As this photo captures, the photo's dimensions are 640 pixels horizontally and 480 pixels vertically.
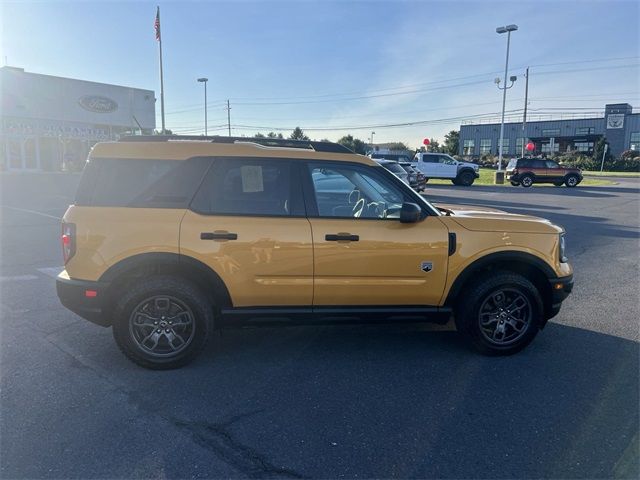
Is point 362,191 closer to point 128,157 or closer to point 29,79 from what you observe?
point 128,157

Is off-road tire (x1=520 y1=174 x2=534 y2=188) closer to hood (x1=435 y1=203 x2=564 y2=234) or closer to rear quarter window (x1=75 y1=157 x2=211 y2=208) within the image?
hood (x1=435 y1=203 x2=564 y2=234)

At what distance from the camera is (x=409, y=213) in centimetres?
389

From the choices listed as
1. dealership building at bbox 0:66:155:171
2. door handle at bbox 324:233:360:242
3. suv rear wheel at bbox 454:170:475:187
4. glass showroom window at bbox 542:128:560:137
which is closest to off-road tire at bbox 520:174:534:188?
suv rear wheel at bbox 454:170:475:187

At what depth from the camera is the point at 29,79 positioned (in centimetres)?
3003

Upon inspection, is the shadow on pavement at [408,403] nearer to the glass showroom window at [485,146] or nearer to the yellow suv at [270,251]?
the yellow suv at [270,251]

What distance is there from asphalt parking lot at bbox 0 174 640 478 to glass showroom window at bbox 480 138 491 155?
8163 centimetres

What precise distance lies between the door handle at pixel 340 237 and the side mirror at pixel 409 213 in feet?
1.36

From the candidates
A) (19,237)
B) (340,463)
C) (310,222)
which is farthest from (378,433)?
(19,237)

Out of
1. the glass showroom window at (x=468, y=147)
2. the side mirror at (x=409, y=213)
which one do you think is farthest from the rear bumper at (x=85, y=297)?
the glass showroom window at (x=468, y=147)

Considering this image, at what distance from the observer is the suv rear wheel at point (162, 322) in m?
3.80

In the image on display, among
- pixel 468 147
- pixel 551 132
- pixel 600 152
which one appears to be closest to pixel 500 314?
pixel 600 152

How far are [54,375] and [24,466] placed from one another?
3.92 ft

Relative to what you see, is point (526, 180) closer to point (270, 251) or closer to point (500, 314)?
point (500, 314)

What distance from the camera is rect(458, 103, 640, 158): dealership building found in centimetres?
6756
